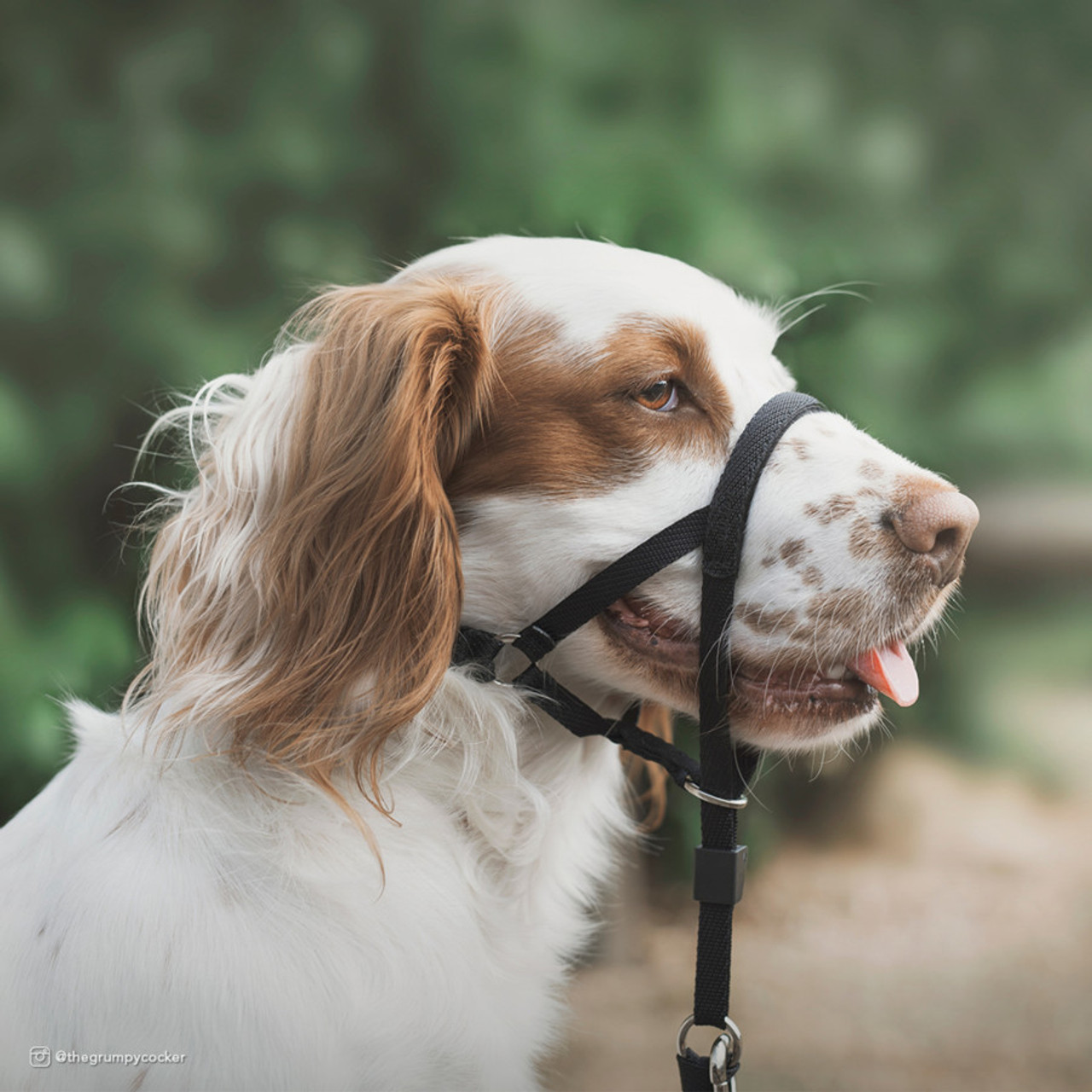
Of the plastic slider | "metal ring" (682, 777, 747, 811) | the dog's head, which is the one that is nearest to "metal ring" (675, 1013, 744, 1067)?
the plastic slider

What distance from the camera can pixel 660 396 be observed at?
142 cm

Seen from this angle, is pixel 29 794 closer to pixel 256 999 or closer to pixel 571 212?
pixel 256 999

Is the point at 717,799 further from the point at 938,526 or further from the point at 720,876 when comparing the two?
the point at 938,526

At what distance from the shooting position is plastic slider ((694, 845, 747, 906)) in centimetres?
140

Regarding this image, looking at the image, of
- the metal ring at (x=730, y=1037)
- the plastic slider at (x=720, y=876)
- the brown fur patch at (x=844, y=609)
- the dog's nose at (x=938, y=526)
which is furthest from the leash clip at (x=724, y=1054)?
the dog's nose at (x=938, y=526)

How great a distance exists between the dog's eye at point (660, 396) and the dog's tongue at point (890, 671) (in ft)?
1.38

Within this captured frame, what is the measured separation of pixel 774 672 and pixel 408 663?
0.49 m


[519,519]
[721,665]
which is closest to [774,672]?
[721,665]

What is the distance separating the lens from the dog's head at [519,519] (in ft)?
4.39

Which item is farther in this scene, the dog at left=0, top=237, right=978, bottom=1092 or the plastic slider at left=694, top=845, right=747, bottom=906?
the plastic slider at left=694, top=845, right=747, bottom=906

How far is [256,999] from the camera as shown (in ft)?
4.10

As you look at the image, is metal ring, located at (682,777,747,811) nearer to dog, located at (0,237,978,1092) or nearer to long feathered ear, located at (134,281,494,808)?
dog, located at (0,237,978,1092)

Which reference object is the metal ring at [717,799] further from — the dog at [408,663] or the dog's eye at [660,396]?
the dog's eye at [660,396]

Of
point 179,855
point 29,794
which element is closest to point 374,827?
point 179,855
